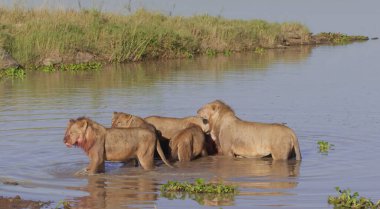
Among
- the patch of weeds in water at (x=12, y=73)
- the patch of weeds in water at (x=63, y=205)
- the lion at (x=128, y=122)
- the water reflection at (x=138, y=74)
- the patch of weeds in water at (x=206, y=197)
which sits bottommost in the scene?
the patch of weeds in water at (x=206, y=197)

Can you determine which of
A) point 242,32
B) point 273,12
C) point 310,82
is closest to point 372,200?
point 310,82

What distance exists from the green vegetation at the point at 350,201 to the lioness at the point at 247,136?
10.2 ft

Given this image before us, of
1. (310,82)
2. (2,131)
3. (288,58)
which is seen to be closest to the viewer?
(2,131)

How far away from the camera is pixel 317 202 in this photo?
11094mm

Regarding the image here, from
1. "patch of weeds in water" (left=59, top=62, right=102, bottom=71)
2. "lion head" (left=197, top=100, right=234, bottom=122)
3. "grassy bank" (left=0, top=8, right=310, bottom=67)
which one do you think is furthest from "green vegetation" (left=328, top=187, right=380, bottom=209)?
"grassy bank" (left=0, top=8, right=310, bottom=67)

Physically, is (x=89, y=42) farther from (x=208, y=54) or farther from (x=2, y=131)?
(x=2, y=131)

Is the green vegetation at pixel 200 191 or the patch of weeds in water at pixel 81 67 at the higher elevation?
the patch of weeds in water at pixel 81 67

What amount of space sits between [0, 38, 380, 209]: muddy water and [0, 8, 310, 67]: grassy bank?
→ 4.07 feet

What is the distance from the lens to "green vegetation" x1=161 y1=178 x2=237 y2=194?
1155cm

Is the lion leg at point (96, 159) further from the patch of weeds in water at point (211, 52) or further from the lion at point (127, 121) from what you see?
the patch of weeds in water at point (211, 52)

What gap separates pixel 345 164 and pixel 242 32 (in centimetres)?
2517

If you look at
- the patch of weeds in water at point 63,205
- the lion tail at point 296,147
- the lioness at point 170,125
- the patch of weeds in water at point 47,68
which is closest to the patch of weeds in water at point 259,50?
the patch of weeds in water at point 47,68

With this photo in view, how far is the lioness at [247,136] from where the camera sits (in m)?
14.1

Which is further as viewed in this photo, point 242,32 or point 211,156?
point 242,32
